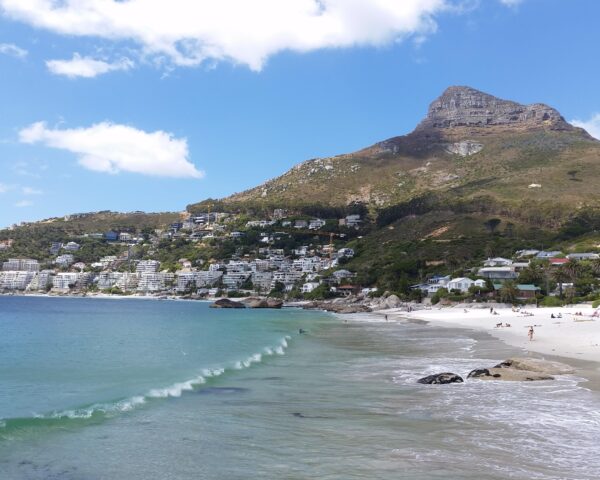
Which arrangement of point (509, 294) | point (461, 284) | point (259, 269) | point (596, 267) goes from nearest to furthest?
point (509, 294), point (596, 267), point (461, 284), point (259, 269)

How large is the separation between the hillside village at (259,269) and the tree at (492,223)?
1986 centimetres

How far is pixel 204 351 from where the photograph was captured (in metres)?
33.6

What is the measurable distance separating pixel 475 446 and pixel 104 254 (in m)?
202

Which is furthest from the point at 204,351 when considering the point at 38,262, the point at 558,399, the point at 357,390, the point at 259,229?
the point at 38,262

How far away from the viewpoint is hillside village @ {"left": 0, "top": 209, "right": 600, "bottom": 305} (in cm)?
9200

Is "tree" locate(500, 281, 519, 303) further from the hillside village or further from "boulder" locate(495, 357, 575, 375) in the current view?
"boulder" locate(495, 357, 575, 375)

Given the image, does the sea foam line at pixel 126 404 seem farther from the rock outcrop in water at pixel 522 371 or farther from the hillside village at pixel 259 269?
the hillside village at pixel 259 269

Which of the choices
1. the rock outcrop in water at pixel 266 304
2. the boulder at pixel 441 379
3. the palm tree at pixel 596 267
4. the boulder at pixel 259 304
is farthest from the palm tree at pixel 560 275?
the boulder at pixel 441 379

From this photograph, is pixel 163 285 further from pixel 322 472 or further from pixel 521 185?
pixel 322 472

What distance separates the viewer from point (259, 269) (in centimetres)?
15888

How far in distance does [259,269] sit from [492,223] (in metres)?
64.8

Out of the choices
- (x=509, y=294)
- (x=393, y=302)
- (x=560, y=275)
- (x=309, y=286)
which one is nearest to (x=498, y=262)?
(x=393, y=302)

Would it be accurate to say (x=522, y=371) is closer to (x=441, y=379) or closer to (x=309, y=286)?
(x=441, y=379)

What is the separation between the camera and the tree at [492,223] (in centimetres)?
12794
